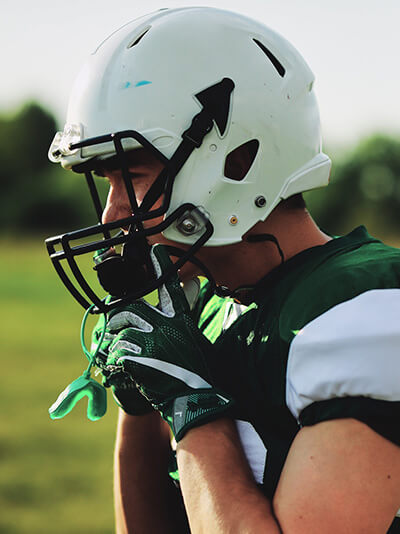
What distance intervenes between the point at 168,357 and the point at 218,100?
2.27 ft

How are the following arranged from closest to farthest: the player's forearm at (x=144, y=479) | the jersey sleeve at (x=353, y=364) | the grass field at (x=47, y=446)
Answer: the jersey sleeve at (x=353, y=364) < the player's forearm at (x=144, y=479) < the grass field at (x=47, y=446)

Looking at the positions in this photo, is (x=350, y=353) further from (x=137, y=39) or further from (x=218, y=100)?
(x=137, y=39)

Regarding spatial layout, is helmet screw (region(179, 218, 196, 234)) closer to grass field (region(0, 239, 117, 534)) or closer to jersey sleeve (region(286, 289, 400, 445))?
jersey sleeve (region(286, 289, 400, 445))

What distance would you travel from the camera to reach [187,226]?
199cm

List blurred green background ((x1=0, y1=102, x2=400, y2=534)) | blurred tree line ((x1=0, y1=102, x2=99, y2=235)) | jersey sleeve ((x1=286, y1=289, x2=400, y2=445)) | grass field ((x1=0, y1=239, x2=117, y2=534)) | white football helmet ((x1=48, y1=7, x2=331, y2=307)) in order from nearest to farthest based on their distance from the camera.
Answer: jersey sleeve ((x1=286, y1=289, x2=400, y2=445)) < white football helmet ((x1=48, y1=7, x2=331, y2=307)) < grass field ((x1=0, y1=239, x2=117, y2=534)) < blurred green background ((x1=0, y1=102, x2=400, y2=534)) < blurred tree line ((x1=0, y1=102, x2=99, y2=235))

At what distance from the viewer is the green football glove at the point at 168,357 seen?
1.76 m

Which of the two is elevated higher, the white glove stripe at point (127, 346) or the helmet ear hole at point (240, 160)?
the helmet ear hole at point (240, 160)

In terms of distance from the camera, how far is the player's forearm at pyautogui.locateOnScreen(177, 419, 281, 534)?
1572mm

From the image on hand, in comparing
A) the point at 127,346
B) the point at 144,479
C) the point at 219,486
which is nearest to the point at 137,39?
the point at 127,346

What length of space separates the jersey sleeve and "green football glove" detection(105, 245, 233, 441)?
0.80ft

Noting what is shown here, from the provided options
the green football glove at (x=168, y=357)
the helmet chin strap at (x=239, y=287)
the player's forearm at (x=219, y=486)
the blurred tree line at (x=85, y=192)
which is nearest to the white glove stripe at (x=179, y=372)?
the green football glove at (x=168, y=357)

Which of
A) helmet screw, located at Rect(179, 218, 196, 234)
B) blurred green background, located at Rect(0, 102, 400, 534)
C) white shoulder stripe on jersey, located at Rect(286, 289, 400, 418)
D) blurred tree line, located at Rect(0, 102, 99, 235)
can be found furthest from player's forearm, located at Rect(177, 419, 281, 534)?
blurred tree line, located at Rect(0, 102, 99, 235)

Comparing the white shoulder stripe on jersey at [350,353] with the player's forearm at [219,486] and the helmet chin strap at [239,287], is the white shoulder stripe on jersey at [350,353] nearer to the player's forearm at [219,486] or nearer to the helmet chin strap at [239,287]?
the player's forearm at [219,486]

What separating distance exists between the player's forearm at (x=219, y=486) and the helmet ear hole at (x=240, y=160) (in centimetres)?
67
